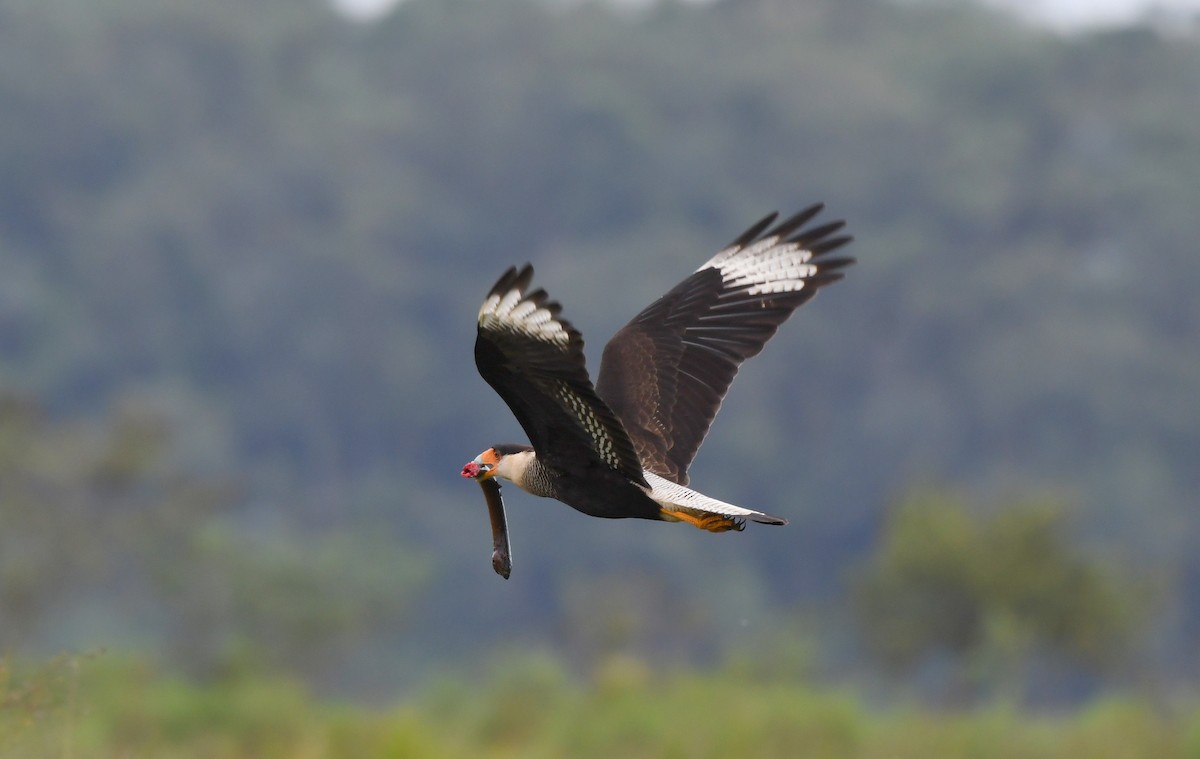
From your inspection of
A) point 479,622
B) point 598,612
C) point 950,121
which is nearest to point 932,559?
point 598,612

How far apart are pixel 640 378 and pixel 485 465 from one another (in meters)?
1.14

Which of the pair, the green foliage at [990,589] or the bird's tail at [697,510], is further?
the green foliage at [990,589]

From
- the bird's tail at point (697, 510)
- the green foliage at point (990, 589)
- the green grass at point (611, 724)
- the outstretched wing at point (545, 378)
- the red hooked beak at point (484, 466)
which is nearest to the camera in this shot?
the outstretched wing at point (545, 378)

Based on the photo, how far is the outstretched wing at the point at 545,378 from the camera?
6422mm

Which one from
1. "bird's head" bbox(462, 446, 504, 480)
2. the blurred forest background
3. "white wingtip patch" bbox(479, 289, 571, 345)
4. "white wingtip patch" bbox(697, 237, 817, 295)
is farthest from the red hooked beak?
the blurred forest background

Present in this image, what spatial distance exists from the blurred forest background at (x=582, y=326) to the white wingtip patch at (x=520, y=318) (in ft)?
48.2

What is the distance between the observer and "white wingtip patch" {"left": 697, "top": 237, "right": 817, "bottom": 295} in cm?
915

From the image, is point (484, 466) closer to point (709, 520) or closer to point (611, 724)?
point (709, 520)

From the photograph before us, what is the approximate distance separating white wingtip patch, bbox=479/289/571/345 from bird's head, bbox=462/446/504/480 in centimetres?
107

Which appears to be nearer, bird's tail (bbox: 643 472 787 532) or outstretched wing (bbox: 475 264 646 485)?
outstretched wing (bbox: 475 264 646 485)

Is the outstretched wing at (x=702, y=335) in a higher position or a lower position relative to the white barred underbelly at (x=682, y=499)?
higher

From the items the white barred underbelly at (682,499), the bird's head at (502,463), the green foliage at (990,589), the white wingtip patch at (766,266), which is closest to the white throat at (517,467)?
the bird's head at (502,463)

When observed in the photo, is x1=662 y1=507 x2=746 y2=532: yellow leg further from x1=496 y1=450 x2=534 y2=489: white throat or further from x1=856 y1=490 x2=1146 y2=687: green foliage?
x1=856 y1=490 x2=1146 y2=687: green foliage

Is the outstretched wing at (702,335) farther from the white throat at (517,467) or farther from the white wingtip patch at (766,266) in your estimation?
the white throat at (517,467)
